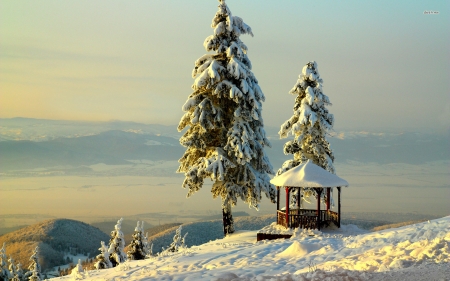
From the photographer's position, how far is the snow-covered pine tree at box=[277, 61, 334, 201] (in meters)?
28.2

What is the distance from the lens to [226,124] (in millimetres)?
26406

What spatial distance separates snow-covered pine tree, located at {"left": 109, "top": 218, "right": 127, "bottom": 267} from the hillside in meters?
18.0

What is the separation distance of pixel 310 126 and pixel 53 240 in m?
33.8

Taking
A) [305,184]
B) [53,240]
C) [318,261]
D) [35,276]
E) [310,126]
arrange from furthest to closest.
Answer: [53,240] < [35,276] < [310,126] < [305,184] < [318,261]

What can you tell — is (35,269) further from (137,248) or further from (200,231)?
(200,231)

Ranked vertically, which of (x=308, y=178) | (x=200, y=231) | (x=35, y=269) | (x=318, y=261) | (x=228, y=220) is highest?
(x=308, y=178)

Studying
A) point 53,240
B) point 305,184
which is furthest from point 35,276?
Answer: point 305,184

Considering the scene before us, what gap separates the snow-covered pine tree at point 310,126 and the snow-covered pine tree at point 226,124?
287 cm

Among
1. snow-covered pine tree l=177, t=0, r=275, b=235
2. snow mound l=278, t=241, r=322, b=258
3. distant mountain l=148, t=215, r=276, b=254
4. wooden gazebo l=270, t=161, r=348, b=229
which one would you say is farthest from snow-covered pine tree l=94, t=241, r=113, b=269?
distant mountain l=148, t=215, r=276, b=254

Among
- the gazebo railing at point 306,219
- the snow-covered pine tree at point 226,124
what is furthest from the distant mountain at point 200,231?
the gazebo railing at point 306,219

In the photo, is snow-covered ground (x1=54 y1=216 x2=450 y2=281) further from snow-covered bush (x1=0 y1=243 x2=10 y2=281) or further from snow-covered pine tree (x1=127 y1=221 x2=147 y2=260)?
snow-covered bush (x1=0 y1=243 x2=10 y2=281)

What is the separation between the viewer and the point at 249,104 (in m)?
25.8

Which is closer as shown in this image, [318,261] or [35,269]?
[318,261]

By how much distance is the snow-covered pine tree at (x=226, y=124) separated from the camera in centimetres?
2483
